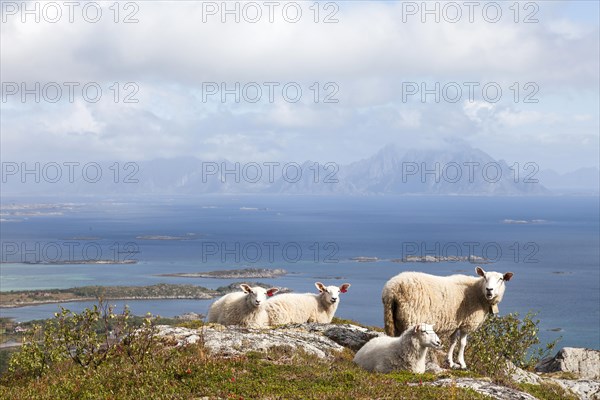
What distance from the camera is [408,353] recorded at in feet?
49.0

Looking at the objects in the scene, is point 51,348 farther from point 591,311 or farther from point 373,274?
point 373,274

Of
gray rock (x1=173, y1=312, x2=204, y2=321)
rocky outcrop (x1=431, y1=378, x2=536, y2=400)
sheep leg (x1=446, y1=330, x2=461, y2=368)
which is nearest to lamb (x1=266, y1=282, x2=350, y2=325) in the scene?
sheep leg (x1=446, y1=330, x2=461, y2=368)

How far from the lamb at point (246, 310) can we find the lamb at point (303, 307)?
694 mm

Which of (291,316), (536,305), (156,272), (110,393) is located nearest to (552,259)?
(536,305)

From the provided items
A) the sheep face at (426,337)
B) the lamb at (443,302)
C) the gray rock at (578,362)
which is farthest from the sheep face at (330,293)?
the gray rock at (578,362)

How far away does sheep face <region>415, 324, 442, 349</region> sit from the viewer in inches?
579

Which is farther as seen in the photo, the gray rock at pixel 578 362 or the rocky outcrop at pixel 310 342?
the gray rock at pixel 578 362

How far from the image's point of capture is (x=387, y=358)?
49.7 ft

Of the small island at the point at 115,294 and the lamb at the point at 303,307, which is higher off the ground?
the lamb at the point at 303,307

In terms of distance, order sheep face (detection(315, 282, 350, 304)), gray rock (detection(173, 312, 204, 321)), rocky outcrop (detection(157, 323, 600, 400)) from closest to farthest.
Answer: rocky outcrop (detection(157, 323, 600, 400)) < sheep face (detection(315, 282, 350, 304)) < gray rock (detection(173, 312, 204, 321))

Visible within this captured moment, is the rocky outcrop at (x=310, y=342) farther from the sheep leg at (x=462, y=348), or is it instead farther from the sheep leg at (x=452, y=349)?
the sheep leg at (x=452, y=349)

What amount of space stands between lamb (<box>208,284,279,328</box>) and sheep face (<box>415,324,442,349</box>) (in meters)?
7.35

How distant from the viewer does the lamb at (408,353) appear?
14805 millimetres

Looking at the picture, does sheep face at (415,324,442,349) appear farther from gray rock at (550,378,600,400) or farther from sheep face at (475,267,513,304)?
sheep face at (475,267,513,304)
